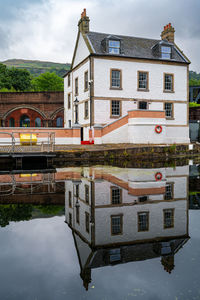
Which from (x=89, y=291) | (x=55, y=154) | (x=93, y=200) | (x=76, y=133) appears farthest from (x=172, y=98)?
(x=89, y=291)

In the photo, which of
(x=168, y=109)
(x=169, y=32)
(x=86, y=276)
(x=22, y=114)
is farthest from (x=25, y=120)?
(x=86, y=276)

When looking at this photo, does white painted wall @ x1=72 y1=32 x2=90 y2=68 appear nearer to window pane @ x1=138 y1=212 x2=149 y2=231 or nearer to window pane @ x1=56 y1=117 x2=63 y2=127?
window pane @ x1=56 y1=117 x2=63 y2=127

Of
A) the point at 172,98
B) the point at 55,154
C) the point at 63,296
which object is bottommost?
the point at 63,296

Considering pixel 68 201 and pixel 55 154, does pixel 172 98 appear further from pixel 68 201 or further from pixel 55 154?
pixel 68 201

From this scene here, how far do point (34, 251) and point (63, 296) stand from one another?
116 cm

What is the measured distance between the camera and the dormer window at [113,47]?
23.7 metres

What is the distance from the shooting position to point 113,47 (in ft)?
78.2

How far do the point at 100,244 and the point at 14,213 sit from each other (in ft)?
7.92

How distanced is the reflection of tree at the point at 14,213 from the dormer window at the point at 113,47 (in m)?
20.2

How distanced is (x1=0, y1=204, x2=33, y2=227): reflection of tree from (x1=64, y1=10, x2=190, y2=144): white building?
14936 mm

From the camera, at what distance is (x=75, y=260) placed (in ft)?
11.4

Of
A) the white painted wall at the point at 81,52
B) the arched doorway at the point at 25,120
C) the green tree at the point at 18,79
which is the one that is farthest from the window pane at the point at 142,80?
the green tree at the point at 18,79

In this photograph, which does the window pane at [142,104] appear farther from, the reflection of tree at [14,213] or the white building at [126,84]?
the reflection of tree at [14,213]

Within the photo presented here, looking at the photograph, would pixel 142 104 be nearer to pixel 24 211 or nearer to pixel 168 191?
pixel 168 191
